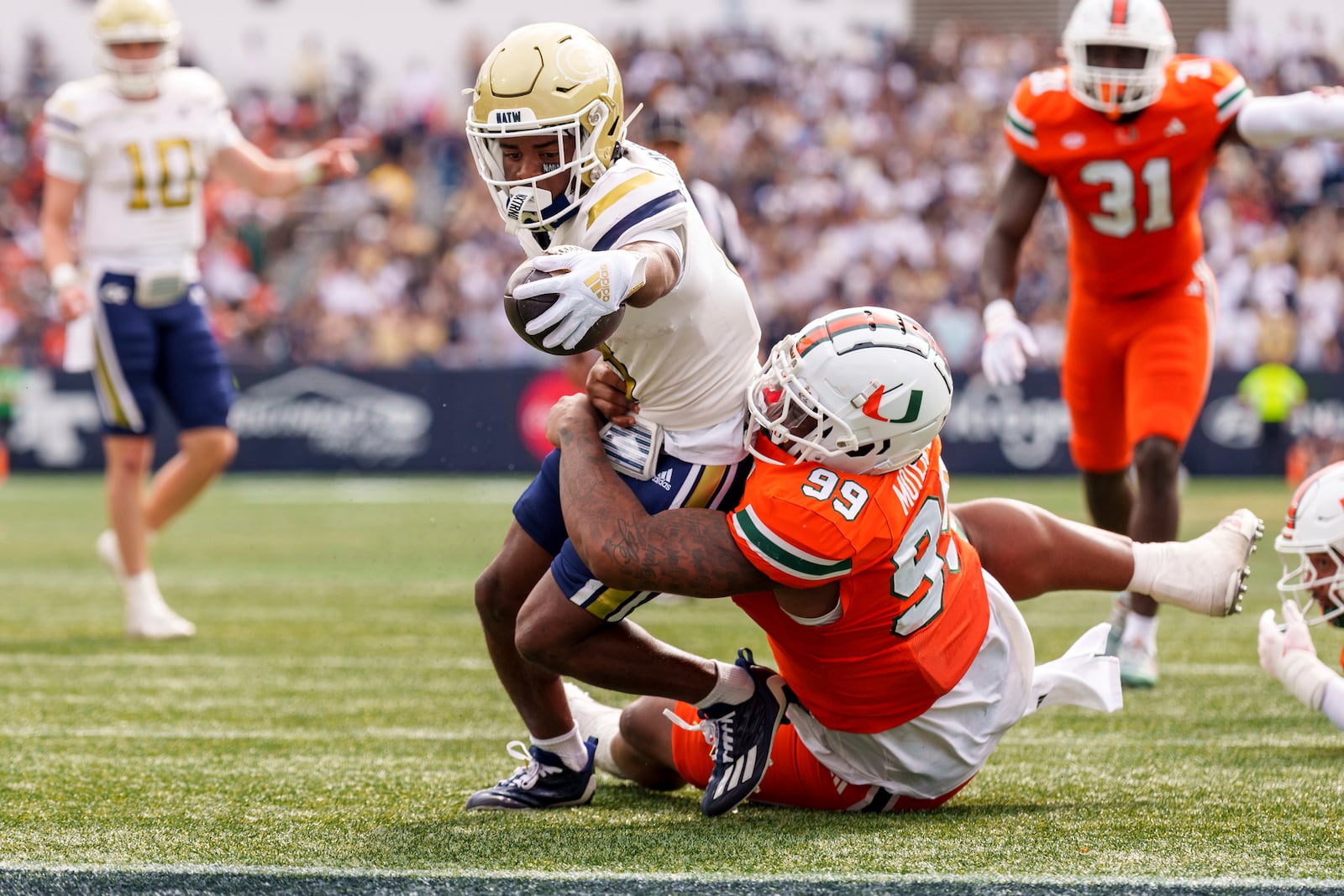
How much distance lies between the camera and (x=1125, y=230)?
502 cm

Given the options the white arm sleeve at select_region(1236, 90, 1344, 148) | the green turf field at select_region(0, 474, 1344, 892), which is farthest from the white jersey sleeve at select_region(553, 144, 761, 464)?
the white arm sleeve at select_region(1236, 90, 1344, 148)

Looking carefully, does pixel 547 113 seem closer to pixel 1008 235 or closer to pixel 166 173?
pixel 1008 235

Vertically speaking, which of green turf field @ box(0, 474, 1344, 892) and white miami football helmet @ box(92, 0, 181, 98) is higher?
white miami football helmet @ box(92, 0, 181, 98)

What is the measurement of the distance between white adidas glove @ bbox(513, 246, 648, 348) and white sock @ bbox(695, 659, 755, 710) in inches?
35.8

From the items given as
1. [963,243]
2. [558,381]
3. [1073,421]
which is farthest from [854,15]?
[1073,421]

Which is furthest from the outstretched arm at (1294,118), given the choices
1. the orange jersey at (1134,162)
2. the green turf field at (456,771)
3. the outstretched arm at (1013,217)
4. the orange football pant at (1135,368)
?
the green turf field at (456,771)

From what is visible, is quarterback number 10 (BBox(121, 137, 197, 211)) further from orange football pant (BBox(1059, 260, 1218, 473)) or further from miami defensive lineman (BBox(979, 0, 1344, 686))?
orange football pant (BBox(1059, 260, 1218, 473))

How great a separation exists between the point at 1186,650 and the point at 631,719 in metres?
2.68

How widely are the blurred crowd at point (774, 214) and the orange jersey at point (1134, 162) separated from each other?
796 centimetres

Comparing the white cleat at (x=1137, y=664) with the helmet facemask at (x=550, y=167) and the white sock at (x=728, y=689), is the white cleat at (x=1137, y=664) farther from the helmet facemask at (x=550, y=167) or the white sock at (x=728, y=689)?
the helmet facemask at (x=550, y=167)

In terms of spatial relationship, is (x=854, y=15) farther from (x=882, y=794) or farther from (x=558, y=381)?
(x=882, y=794)

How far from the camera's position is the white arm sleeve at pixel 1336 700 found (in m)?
3.02

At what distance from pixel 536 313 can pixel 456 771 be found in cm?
151

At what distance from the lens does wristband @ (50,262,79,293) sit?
18.9 ft
